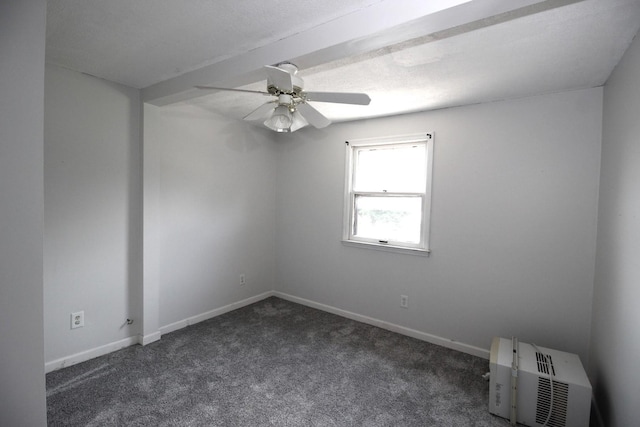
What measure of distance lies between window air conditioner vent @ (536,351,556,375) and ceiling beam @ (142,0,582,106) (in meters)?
2.05

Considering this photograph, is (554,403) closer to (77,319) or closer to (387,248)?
(387,248)

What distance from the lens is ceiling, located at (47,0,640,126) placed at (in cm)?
146

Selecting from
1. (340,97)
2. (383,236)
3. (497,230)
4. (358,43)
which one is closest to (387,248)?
(383,236)

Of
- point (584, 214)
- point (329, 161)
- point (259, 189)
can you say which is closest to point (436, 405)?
point (584, 214)

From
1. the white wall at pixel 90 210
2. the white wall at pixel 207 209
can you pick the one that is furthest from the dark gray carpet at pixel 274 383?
the white wall at pixel 207 209

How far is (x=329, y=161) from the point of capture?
12.2 ft

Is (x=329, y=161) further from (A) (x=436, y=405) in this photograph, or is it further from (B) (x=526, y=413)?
(B) (x=526, y=413)

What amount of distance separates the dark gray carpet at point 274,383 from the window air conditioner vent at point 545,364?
1.42 ft

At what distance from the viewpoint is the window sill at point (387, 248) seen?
3092 millimetres

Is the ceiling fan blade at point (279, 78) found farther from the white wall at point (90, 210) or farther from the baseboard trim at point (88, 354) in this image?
the baseboard trim at point (88, 354)

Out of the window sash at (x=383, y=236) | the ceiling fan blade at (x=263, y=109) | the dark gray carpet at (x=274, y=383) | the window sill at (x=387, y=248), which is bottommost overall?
the dark gray carpet at (x=274, y=383)

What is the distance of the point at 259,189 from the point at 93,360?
2396 mm

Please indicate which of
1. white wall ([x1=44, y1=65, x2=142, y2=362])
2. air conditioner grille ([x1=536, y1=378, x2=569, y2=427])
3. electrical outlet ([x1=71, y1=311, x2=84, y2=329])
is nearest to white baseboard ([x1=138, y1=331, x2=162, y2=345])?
white wall ([x1=44, y1=65, x2=142, y2=362])

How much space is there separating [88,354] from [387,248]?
2.88 meters
